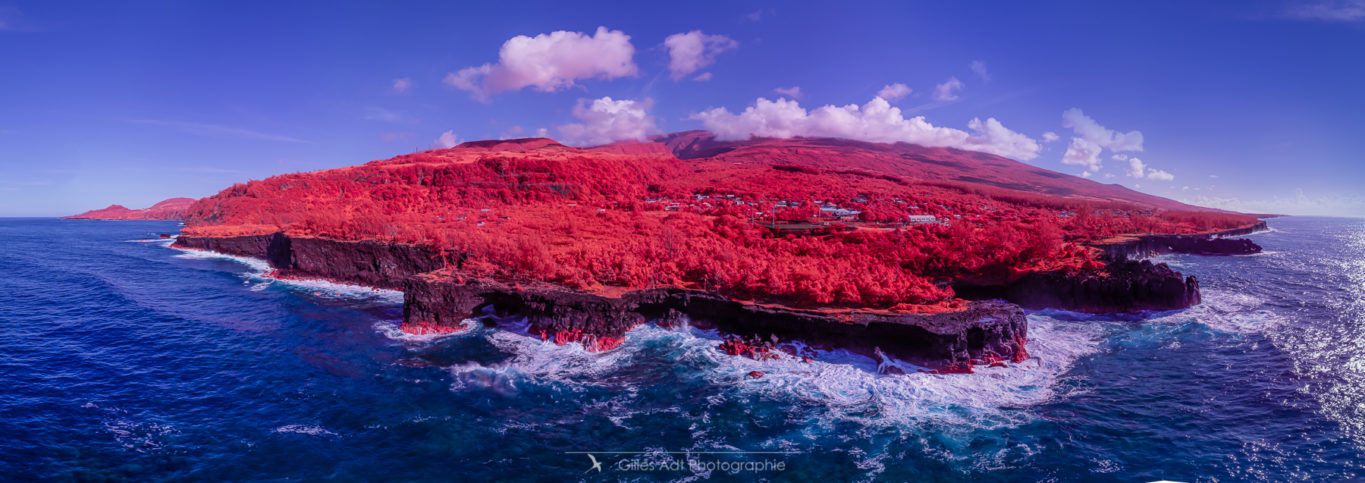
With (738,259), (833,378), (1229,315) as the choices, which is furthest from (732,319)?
(1229,315)

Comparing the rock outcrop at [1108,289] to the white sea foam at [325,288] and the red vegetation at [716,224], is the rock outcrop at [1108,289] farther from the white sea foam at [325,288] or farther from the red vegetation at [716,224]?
the white sea foam at [325,288]

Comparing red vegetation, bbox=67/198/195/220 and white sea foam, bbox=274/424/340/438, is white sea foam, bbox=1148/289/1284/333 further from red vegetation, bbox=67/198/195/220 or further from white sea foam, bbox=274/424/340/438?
red vegetation, bbox=67/198/195/220

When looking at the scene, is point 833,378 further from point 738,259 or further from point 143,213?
point 143,213

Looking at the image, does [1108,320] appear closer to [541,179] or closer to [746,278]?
[746,278]

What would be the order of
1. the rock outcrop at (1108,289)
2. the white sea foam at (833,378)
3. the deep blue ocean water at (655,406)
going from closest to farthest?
1. the deep blue ocean water at (655,406)
2. the white sea foam at (833,378)
3. the rock outcrop at (1108,289)

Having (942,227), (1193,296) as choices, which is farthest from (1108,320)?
(942,227)

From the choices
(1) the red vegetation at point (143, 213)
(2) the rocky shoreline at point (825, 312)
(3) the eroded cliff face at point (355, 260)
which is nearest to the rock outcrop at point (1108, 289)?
(2) the rocky shoreline at point (825, 312)

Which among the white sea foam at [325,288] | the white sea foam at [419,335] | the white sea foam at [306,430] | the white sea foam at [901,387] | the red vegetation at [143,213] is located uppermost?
the red vegetation at [143,213]

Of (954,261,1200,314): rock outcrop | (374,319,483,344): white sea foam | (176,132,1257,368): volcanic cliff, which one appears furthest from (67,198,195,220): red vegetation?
(954,261,1200,314): rock outcrop
